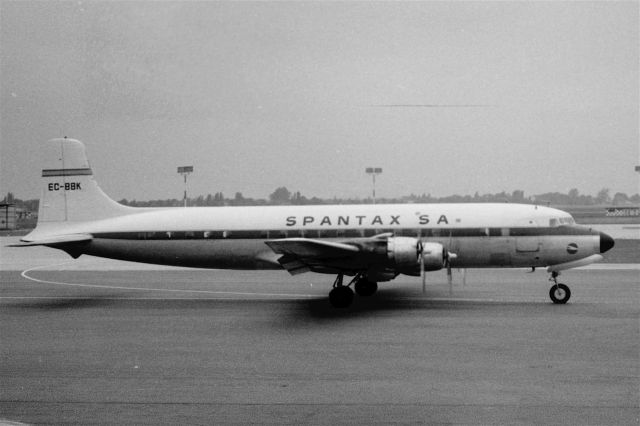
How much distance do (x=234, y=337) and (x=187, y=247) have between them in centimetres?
687

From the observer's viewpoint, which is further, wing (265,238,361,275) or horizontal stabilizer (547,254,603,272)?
horizontal stabilizer (547,254,603,272)

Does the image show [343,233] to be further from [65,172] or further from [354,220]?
[65,172]

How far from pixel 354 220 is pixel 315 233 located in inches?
55.5

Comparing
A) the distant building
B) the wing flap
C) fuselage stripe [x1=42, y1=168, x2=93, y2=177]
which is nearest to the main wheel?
the wing flap

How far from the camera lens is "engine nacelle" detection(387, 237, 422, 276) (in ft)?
51.3

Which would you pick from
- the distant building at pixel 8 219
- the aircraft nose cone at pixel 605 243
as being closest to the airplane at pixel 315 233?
the aircraft nose cone at pixel 605 243

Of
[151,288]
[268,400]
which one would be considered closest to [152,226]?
[151,288]

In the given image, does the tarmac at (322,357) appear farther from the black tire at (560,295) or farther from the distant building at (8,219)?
the distant building at (8,219)

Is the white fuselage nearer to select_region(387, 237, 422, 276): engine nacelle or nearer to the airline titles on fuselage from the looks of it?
the airline titles on fuselage

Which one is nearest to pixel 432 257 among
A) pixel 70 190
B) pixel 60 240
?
pixel 60 240

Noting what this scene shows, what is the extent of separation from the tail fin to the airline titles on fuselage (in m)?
6.78

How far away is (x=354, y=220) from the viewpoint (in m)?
18.8

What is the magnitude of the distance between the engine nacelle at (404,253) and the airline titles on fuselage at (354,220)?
8.77 ft

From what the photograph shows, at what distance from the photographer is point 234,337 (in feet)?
43.0
